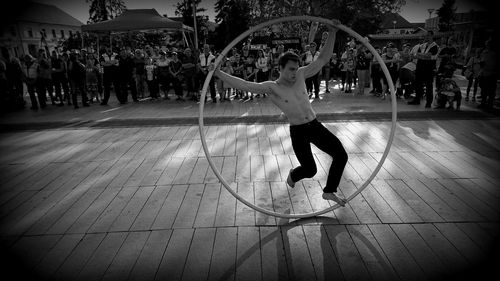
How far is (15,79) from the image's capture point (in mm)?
12797

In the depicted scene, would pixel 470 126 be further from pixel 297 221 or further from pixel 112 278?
pixel 112 278

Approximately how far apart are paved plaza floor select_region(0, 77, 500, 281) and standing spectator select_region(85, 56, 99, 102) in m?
5.41

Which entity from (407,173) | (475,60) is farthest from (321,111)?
(475,60)

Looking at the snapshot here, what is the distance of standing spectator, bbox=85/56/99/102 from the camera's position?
12945 mm

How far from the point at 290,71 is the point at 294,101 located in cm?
38

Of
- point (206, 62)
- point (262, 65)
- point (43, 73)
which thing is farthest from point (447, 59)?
point (43, 73)

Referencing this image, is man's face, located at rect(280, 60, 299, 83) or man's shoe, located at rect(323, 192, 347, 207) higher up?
man's face, located at rect(280, 60, 299, 83)

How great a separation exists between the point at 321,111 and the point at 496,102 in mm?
6767

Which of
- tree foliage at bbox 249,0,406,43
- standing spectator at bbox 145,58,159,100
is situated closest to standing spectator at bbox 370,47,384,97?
standing spectator at bbox 145,58,159,100

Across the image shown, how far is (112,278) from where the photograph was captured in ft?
9.75

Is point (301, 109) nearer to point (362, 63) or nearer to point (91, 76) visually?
point (362, 63)

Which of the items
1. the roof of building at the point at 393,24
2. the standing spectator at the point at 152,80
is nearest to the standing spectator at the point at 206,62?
the standing spectator at the point at 152,80

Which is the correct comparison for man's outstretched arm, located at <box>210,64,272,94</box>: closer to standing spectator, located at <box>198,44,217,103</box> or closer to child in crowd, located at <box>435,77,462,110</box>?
child in crowd, located at <box>435,77,462,110</box>

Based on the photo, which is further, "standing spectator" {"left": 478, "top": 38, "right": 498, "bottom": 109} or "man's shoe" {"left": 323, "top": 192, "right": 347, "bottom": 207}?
"standing spectator" {"left": 478, "top": 38, "right": 498, "bottom": 109}
